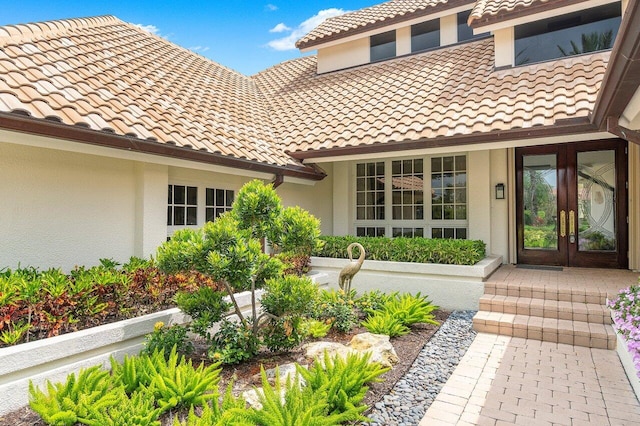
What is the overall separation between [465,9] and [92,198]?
11482 millimetres

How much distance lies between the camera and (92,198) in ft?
20.6

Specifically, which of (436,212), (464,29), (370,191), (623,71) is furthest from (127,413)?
(464,29)

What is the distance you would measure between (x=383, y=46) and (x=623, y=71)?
10.1 m

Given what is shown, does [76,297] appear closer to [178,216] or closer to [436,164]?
[178,216]

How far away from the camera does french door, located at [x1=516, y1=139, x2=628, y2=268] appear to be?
8.59m

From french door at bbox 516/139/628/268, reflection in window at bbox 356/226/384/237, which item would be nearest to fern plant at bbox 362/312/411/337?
reflection in window at bbox 356/226/384/237

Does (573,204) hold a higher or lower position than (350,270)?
higher

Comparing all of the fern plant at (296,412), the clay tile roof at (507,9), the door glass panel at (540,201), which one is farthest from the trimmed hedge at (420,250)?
the clay tile roof at (507,9)

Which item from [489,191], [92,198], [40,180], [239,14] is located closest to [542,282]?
[489,191]

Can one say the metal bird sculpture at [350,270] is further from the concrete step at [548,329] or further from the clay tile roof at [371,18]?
the clay tile roof at [371,18]

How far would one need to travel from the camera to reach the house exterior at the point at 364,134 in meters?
5.66

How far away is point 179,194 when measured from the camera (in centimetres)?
766

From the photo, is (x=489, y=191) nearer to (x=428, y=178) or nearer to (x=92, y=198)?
(x=428, y=178)

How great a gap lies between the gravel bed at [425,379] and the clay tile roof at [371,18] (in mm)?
9721
